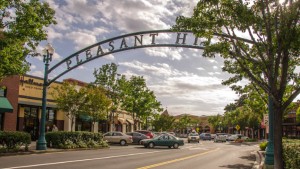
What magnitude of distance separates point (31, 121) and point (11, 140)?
44.4 ft

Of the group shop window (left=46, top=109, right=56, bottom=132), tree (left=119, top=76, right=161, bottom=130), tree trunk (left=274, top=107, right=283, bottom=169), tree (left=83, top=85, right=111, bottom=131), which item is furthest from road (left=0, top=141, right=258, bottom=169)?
tree (left=119, top=76, right=161, bottom=130)

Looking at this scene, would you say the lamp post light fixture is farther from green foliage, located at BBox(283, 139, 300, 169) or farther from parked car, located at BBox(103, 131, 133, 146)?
green foliage, located at BBox(283, 139, 300, 169)

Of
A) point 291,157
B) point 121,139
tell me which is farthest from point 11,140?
point 121,139

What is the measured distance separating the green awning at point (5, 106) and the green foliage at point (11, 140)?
7.01m

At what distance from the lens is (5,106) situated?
26.9 meters

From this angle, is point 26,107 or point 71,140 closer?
point 71,140

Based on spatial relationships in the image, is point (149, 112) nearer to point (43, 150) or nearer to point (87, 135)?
point (87, 135)

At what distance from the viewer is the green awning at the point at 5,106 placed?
2657 cm

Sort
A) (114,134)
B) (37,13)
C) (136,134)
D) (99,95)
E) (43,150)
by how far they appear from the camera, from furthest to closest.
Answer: (136,134) → (114,134) → (99,95) → (43,150) → (37,13)

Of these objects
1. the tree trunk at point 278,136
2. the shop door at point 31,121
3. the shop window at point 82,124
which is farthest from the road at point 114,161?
the shop window at point 82,124

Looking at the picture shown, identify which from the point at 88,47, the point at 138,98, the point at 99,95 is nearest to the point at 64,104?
the point at 99,95

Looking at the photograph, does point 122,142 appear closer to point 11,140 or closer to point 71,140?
point 71,140

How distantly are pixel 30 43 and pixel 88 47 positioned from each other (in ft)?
16.4

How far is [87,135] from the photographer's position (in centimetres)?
2738
